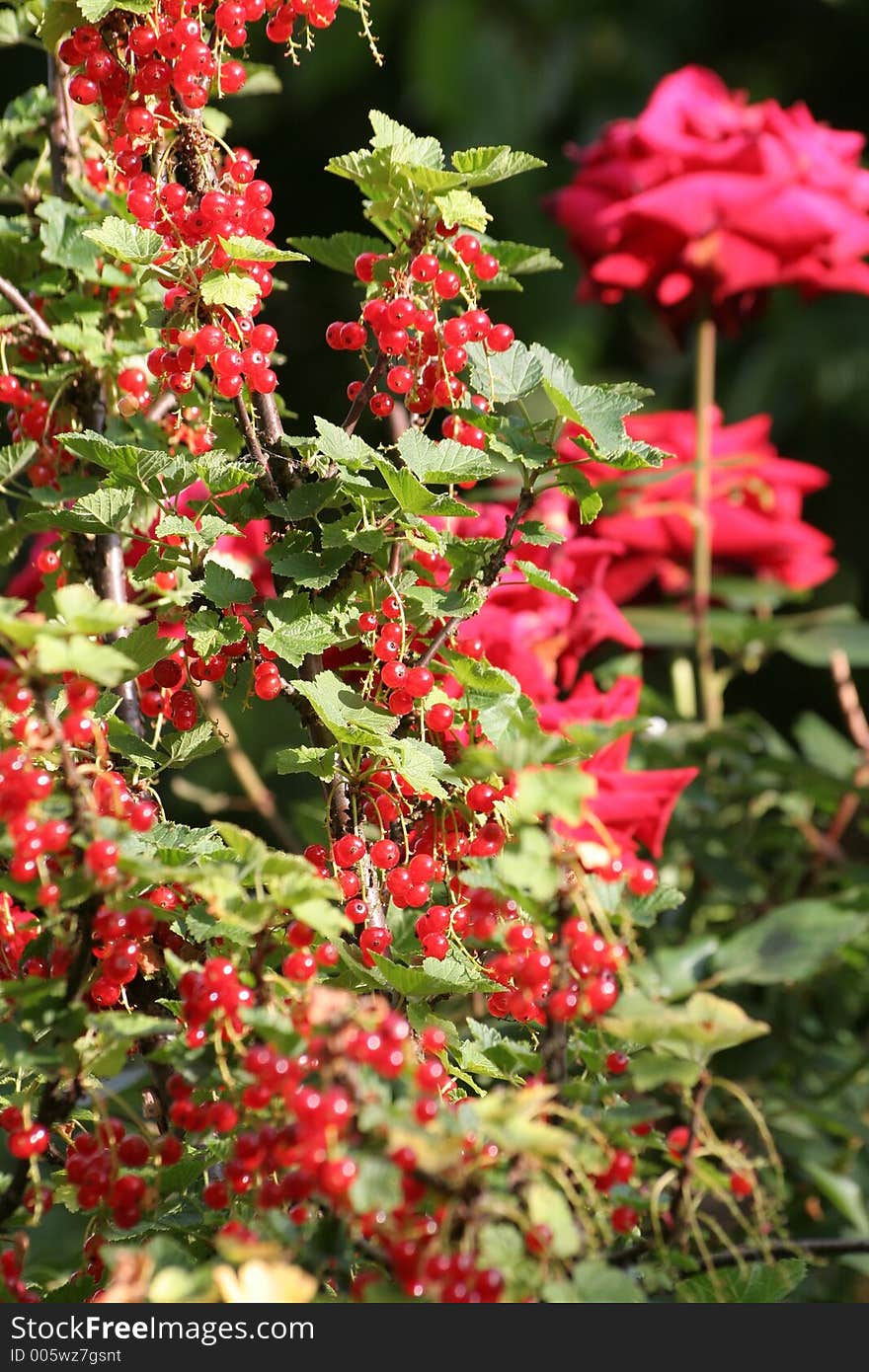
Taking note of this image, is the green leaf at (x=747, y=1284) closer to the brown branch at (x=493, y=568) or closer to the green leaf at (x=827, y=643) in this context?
the brown branch at (x=493, y=568)

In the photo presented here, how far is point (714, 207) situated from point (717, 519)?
0.20 m

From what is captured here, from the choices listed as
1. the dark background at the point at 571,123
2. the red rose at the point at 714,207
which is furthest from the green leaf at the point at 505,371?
the dark background at the point at 571,123

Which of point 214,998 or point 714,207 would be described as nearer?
point 214,998

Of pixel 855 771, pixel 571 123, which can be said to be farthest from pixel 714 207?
pixel 571 123

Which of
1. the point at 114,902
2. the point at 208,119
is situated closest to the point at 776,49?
the point at 208,119

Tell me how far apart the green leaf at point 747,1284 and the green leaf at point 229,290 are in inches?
12.1

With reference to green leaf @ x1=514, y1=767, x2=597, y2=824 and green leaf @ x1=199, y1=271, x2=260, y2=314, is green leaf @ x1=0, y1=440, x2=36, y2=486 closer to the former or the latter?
green leaf @ x1=199, y1=271, x2=260, y2=314

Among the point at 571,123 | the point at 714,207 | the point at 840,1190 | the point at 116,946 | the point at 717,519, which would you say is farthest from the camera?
the point at 571,123

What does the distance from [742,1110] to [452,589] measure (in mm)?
397

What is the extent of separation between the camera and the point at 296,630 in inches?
18.2

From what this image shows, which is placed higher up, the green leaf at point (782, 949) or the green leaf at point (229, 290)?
the green leaf at point (229, 290)

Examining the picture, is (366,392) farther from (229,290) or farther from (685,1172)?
(685,1172)

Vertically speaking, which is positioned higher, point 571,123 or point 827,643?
point 571,123

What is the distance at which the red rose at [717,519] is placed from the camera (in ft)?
3.03
